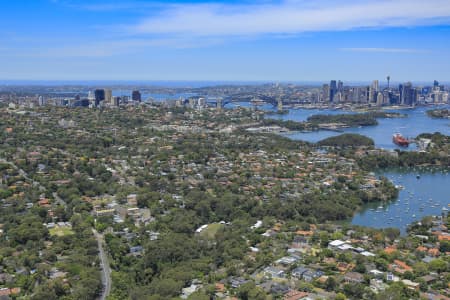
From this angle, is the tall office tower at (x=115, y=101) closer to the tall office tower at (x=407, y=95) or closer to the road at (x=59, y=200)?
the road at (x=59, y=200)

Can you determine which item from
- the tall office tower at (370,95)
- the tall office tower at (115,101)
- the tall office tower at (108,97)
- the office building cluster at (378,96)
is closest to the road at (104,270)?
the tall office tower at (115,101)

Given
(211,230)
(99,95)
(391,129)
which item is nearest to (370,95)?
(391,129)

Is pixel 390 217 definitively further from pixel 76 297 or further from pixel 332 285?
pixel 76 297

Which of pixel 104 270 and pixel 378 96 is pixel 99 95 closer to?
pixel 378 96

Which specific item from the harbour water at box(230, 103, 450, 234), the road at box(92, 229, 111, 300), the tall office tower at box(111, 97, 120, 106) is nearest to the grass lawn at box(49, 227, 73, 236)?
the road at box(92, 229, 111, 300)

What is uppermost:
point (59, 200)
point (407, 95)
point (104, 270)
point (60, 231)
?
point (407, 95)

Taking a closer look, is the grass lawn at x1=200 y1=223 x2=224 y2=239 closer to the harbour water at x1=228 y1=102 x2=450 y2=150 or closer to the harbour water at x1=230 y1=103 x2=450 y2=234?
the harbour water at x1=230 y1=103 x2=450 y2=234
